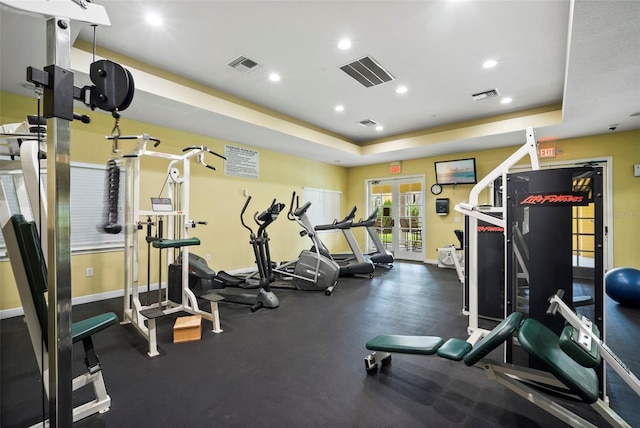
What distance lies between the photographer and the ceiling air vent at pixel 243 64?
139 inches

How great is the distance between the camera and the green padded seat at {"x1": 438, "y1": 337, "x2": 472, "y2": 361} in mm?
1817

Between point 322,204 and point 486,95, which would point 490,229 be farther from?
point 322,204

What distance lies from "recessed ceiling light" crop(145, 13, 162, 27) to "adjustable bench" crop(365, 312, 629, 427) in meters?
3.69

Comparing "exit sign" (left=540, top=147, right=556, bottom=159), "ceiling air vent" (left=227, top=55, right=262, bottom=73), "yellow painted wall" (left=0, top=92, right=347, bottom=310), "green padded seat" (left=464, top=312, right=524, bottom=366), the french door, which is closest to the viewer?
A: "green padded seat" (left=464, top=312, right=524, bottom=366)

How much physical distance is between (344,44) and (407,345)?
312 centimetres

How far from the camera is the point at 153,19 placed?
9.14 feet

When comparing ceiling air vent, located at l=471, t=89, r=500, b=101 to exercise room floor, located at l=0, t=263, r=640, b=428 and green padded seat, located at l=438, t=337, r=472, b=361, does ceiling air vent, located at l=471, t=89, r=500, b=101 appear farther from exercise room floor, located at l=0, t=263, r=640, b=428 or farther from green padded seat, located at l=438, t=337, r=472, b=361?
green padded seat, located at l=438, t=337, r=472, b=361

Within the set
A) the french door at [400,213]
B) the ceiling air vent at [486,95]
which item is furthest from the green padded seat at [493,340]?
the french door at [400,213]

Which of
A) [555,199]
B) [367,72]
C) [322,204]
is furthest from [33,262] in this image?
[322,204]

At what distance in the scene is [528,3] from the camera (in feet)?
8.50

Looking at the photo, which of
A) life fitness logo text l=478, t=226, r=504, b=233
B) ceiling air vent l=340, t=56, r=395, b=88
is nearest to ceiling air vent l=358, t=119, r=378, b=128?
ceiling air vent l=340, t=56, r=395, b=88

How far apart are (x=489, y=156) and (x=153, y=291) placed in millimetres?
7461

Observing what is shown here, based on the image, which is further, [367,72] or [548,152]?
[548,152]

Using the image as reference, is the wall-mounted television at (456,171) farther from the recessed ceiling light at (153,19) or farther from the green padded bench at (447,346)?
the recessed ceiling light at (153,19)
